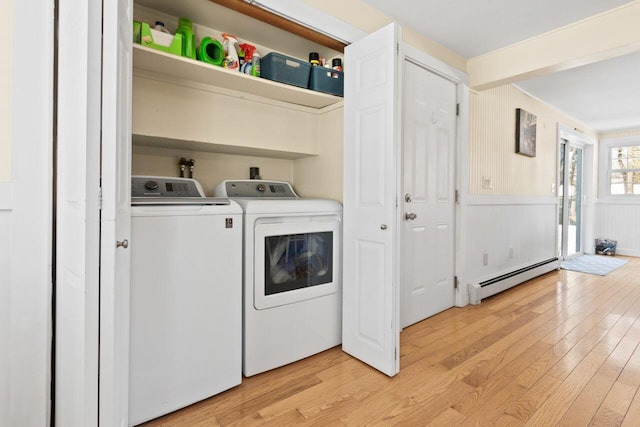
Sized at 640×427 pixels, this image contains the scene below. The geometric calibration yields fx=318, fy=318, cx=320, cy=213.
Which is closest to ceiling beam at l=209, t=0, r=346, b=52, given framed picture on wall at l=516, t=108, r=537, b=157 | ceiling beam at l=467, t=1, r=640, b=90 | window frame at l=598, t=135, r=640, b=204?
ceiling beam at l=467, t=1, r=640, b=90

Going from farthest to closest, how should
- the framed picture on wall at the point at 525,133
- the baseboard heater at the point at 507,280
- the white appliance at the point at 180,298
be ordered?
the framed picture on wall at the point at 525,133, the baseboard heater at the point at 507,280, the white appliance at the point at 180,298

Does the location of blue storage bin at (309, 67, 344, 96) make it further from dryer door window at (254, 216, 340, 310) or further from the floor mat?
the floor mat

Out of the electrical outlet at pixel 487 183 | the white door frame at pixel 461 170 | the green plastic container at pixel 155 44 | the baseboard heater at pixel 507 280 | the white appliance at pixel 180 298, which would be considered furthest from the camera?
the electrical outlet at pixel 487 183

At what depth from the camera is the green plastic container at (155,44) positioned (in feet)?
5.08

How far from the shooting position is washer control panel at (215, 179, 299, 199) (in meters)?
A: 2.01

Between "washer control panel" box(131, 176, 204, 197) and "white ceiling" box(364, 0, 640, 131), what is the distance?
1691 millimetres

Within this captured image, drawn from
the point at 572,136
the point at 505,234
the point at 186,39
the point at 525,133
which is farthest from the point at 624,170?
the point at 186,39

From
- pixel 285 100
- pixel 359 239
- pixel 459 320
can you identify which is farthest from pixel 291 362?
pixel 285 100

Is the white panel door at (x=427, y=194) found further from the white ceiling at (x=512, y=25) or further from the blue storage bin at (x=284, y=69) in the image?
the blue storage bin at (x=284, y=69)

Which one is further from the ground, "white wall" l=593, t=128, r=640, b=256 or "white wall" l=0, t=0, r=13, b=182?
"white wall" l=0, t=0, r=13, b=182

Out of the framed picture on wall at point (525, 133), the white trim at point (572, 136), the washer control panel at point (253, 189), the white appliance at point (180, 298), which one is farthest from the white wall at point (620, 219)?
the white appliance at point (180, 298)

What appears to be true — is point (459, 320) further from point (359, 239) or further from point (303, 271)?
point (303, 271)

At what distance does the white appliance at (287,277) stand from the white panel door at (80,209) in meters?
0.75

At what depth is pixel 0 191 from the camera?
3.69ft
